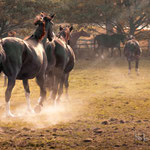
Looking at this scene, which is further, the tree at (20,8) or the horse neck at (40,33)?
the tree at (20,8)

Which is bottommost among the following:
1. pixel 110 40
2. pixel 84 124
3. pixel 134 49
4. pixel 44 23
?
pixel 84 124

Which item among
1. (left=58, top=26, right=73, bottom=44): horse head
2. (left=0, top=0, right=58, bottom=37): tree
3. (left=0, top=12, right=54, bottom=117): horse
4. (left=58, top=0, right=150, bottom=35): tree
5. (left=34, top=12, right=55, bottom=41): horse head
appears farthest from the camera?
(left=58, top=0, right=150, bottom=35): tree

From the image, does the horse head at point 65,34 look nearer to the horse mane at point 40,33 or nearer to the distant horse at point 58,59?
the distant horse at point 58,59

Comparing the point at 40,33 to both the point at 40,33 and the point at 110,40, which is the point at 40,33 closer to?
the point at 40,33

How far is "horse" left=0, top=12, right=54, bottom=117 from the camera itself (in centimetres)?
663

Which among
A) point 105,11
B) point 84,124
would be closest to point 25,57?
point 84,124

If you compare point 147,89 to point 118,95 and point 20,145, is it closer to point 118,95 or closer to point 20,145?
point 118,95

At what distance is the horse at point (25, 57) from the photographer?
6.63 metres

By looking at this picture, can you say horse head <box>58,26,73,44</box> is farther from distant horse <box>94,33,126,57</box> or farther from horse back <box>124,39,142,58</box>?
distant horse <box>94,33,126,57</box>


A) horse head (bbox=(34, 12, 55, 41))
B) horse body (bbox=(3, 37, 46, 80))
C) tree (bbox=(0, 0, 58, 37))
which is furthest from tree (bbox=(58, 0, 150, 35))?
horse body (bbox=(3, 37, 46, 80))

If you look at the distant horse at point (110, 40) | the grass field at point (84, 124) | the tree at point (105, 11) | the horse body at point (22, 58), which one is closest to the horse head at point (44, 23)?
the horse body at point (22, 58)

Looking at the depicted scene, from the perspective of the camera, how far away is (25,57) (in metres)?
7.04

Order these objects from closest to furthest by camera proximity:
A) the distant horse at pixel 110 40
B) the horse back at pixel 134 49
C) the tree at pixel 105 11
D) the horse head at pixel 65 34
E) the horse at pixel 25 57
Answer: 1. the horse at pixel 25 57
2. the horse head at pixel 65 34
3. the horse back at pixel 134 49
4. the tree at pixel 105 11
5. the distant horse at pixel 110 40

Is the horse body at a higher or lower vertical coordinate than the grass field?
higher
